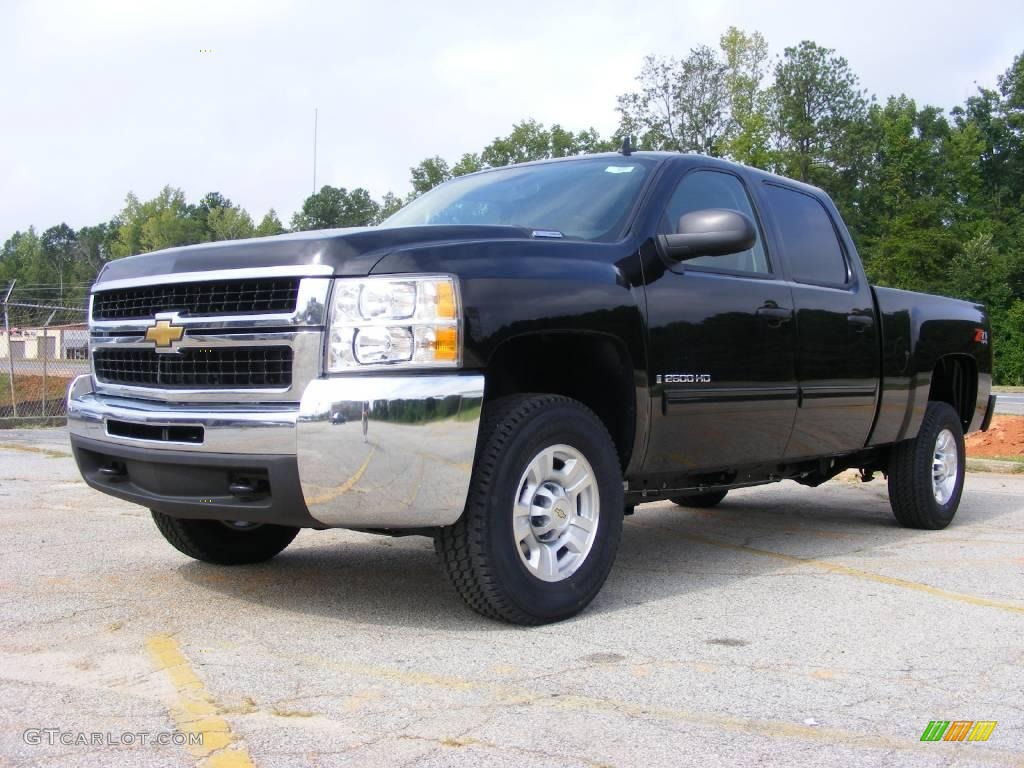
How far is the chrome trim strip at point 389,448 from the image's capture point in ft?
11.9

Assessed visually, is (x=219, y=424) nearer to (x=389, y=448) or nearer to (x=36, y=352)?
(x=389, y=448)

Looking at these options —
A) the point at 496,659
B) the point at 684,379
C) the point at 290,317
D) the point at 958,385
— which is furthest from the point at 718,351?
the point at 958,385

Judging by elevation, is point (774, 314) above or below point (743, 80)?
below

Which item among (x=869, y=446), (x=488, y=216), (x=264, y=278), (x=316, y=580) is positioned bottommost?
(x=316, y=580)

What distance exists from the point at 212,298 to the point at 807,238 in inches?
135

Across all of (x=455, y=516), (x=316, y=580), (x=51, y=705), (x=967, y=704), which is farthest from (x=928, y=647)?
(x=51, y=705)

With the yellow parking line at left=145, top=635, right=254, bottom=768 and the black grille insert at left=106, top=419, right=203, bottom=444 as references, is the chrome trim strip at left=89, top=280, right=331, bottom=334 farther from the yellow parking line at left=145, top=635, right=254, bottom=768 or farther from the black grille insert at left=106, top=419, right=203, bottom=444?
the yellow parking line at left=145, top=635, right=254, bottom=768

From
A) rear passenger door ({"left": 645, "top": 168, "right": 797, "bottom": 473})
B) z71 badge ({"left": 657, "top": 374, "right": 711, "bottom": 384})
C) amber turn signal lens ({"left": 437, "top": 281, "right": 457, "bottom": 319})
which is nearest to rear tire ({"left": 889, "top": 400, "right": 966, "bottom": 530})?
rear passenger door ({"left": 645, "top": 168, "right": 797, "bottom": 473})

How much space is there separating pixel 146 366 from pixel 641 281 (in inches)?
78.4

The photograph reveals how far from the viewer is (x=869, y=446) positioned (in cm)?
633

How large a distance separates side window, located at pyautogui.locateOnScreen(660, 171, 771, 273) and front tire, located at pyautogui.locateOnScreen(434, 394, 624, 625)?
45.2 inches

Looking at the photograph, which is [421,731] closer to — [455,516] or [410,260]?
[455,516]

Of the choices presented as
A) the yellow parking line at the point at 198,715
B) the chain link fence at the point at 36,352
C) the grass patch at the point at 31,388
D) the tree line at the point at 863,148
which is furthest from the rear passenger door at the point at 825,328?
the tree line at the point at 863,148

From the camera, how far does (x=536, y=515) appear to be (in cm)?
410
